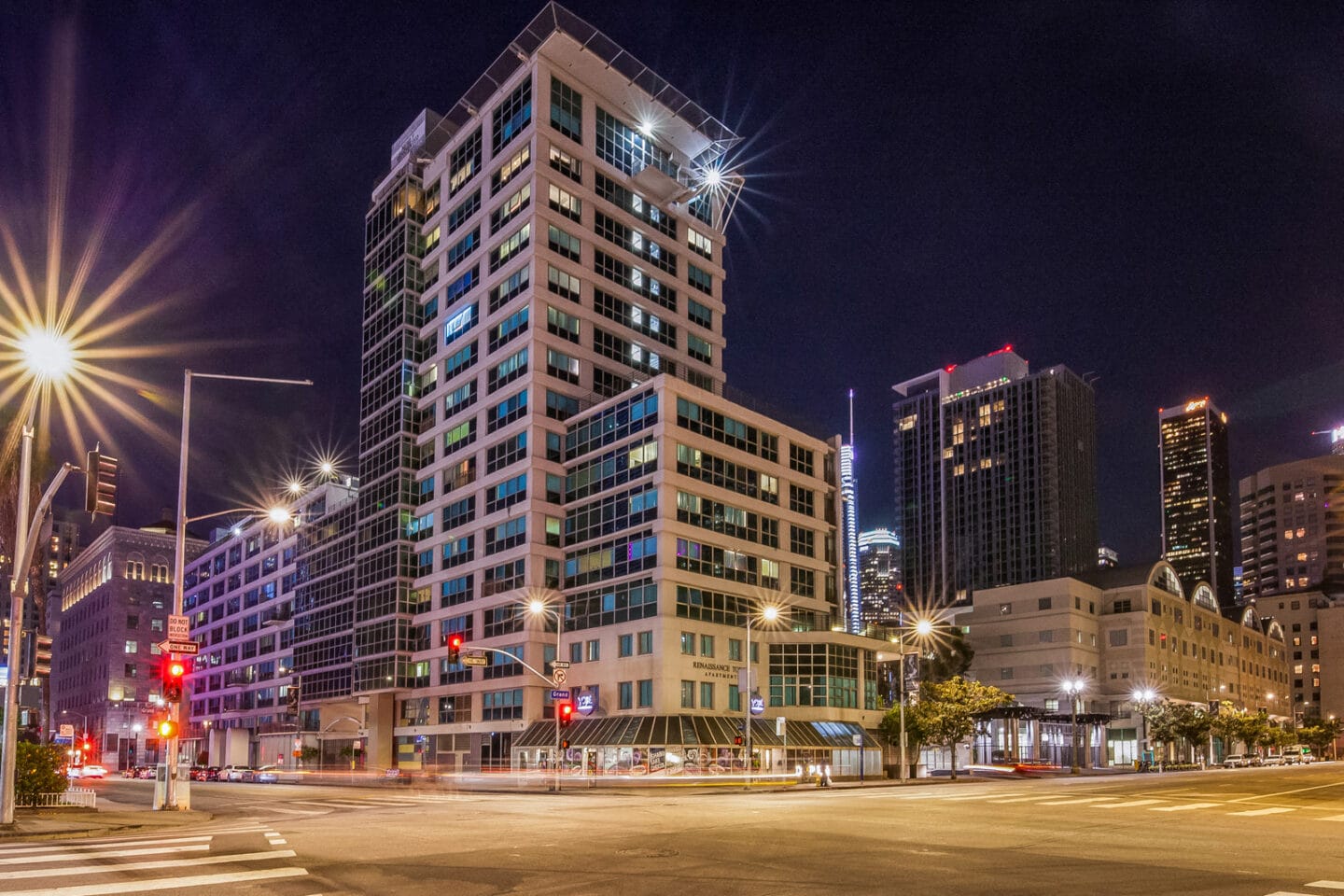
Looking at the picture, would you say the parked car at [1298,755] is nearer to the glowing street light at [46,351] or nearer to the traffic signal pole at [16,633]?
the traffic signal pole at [16,633]

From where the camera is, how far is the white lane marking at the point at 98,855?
1888cm

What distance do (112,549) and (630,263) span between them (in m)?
106

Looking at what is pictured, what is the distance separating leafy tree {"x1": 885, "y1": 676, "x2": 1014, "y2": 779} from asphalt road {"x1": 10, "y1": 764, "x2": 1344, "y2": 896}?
3524cm

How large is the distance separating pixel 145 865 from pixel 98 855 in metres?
2.54

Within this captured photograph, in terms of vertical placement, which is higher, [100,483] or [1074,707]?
[100,483]

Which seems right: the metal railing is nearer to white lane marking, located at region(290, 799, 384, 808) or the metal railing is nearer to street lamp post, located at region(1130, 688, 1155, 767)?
white lane marking, located at region(290, 799, 384, 808)

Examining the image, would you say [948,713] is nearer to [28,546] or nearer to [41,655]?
[41,655]

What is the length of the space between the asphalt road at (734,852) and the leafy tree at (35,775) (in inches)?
191

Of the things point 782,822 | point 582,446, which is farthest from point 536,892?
point 582,446

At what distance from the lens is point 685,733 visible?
65500 millimetres

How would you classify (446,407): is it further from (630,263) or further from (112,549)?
(112,549)

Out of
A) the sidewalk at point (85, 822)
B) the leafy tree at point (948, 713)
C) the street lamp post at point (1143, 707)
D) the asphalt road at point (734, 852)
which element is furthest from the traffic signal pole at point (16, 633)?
the street lamp post at point (1143, 707)

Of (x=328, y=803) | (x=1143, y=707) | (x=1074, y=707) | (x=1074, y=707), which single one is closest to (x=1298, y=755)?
(x=1143, y=707)

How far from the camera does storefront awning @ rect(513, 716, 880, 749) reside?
6506cm
